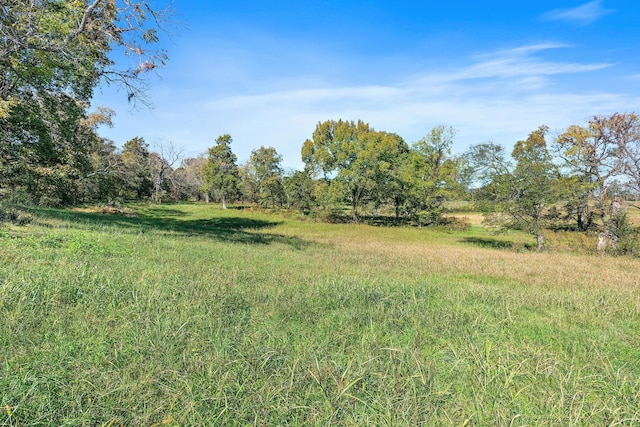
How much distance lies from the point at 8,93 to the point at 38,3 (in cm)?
437

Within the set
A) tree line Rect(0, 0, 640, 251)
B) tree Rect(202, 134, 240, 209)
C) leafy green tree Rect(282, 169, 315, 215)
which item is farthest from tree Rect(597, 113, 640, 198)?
tree Rect(202, 134, 240, 209)

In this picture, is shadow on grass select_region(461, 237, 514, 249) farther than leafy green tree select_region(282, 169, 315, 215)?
No

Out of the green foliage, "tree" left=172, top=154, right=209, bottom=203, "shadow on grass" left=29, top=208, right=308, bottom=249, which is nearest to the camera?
"shadow on grass" left=29, top=208, right=308, bottom=249

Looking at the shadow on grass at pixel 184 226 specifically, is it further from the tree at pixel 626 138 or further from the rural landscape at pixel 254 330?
the tree at pixel 626 138

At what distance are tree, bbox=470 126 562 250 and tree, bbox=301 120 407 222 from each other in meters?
17.3

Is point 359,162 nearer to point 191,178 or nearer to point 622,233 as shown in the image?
point 622,233

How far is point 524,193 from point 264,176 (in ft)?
130

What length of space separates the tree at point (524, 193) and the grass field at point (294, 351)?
1469cm

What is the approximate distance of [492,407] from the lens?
289 centimetres

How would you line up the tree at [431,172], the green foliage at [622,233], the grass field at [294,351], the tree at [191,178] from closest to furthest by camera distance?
the grass field at [294,351] < the green foliage at [622,233] < the tree at [431,172] < the tree at [191,178]

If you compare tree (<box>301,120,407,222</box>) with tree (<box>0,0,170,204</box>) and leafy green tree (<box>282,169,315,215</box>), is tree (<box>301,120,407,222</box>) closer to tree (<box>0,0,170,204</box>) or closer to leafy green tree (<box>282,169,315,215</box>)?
leafy green tree (<box>282,169,315,215</box>)

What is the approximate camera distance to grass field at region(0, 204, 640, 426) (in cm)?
273

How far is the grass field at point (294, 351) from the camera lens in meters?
2.73

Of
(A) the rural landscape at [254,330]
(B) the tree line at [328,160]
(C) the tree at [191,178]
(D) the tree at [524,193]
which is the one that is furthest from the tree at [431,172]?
(C) the tree at [191,178]
